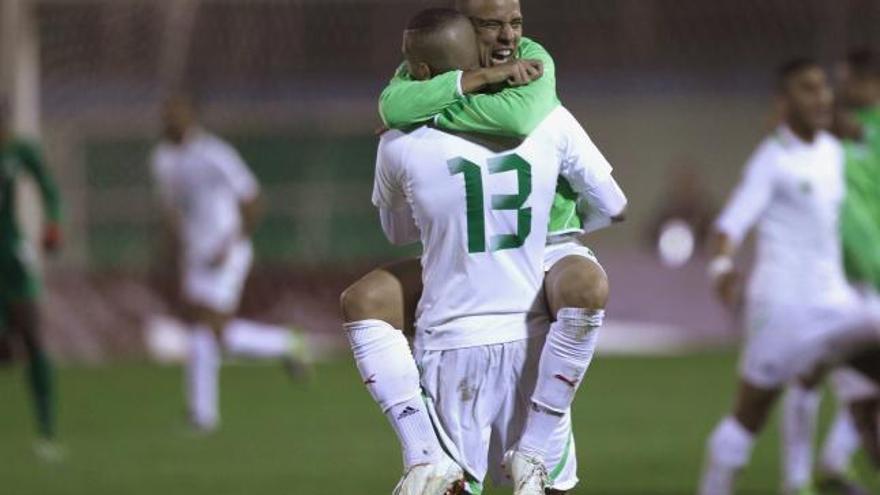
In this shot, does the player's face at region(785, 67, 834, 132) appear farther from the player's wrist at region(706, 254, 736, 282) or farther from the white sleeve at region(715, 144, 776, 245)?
the player's wrist at region(706, 254, 736, 282)

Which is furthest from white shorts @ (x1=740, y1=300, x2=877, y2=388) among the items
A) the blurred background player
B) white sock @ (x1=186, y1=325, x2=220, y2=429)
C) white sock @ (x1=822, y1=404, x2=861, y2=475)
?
white sock @ (x1=186, y1=325, x2=220, y2=429)

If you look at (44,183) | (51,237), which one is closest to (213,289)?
(44,183)

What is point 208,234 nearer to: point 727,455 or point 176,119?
point 176,119

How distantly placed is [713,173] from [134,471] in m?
18.7

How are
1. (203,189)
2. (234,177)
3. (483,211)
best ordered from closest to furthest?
(483,211)
(234,177)
(203,189)

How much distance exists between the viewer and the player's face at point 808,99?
31.8ft

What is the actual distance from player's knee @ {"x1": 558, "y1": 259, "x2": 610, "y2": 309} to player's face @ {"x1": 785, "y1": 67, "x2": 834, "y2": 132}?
142 inches

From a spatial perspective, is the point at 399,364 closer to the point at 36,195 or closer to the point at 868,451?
the point at 868,451

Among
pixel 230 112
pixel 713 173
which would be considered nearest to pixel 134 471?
pixel 230 112

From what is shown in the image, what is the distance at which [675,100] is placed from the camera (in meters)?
30.2

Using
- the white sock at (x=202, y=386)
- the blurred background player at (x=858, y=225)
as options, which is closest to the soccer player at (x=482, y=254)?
the blurred background player at (x=858, y=225)

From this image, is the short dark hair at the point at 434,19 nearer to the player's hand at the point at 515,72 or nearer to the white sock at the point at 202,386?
the player's hand at the point at 515,72

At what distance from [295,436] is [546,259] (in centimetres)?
805

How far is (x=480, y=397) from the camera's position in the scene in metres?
6.55
